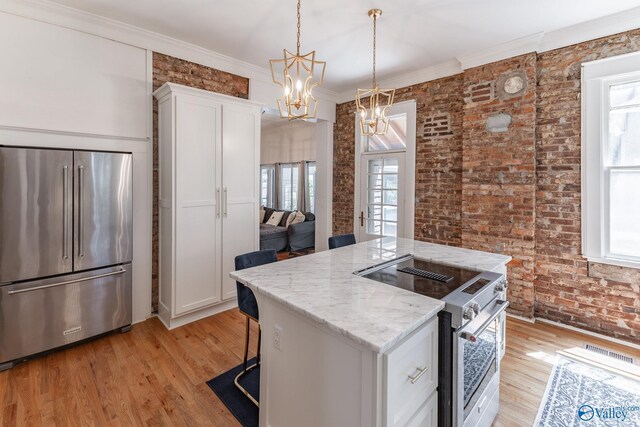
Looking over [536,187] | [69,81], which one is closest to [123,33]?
[69,81]

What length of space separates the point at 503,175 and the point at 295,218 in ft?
14.8

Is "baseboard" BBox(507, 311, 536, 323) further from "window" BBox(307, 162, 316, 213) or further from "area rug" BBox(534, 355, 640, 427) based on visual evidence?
"window" BBox(307, 162, 316, 213)

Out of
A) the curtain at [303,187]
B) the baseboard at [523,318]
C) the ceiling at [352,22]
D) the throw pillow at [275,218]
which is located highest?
the ceiling at [352,22]

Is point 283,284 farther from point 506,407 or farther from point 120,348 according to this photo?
point 120,348

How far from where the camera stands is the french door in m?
4.71

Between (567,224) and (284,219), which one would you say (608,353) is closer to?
(567,224)

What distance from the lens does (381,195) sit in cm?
496

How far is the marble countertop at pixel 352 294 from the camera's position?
1.27 meters

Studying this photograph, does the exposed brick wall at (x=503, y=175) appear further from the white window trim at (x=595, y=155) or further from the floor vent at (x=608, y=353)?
the floor vent at (x=608, y=353)

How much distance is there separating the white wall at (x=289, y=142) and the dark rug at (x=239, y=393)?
5721mm

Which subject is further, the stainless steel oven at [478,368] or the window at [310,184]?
the window at [310,184]

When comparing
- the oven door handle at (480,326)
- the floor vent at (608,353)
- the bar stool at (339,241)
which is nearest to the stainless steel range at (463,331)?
the oven door handle at (480,326)

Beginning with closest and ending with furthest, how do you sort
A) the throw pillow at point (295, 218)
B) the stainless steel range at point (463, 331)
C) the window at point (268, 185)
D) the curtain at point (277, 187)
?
the stainless steel range at point (463, 331)
the throw pillow at point (295, 218)
the curtain at point (277, 187)
the window at point (268, 185)

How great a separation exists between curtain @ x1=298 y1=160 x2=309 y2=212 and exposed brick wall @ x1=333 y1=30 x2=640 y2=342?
401 cm
